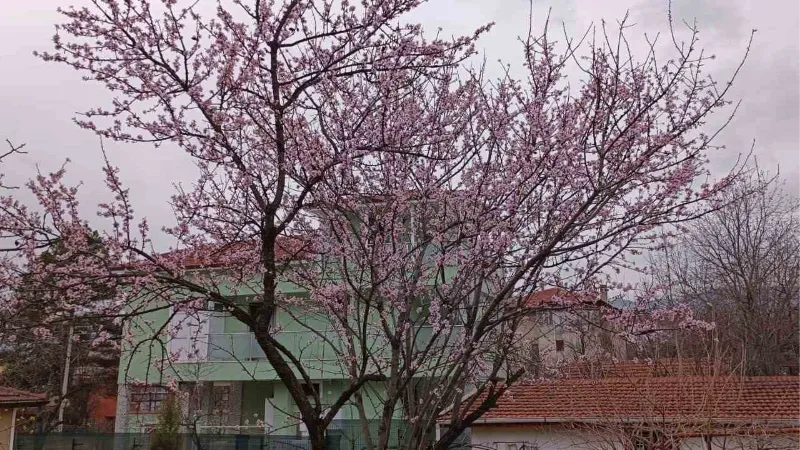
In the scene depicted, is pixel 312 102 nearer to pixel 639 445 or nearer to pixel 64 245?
pixel 64 245

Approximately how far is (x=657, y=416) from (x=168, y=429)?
33.1ft

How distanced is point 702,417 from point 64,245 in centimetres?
574

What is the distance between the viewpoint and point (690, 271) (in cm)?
2050

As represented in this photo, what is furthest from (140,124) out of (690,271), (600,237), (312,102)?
(690,271)

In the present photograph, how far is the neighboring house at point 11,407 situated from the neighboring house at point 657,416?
25.0 feet

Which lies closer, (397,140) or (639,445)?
(397,140)

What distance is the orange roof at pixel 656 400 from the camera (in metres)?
6.54

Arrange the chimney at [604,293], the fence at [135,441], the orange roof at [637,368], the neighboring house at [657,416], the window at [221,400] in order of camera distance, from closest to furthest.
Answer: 1. the chimney at [604,293]
2. the neighboring house at [657,416]
3. the orange roof at [637,368]
4. the fence at [135,441]
5. the window at [221,400]

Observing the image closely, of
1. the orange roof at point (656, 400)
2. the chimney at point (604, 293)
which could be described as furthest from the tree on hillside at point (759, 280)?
the chimney at point (604, 293)

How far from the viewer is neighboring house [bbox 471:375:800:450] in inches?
255

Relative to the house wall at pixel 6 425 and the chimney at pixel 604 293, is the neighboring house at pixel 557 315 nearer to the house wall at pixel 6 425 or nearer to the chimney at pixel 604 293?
the chimney at pixel 604 293

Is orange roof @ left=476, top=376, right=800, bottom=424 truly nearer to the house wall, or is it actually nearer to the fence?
the fence

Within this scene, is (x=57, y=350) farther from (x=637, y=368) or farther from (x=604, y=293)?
(x=604, y=293)

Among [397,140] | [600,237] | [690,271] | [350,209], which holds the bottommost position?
[600,237]
